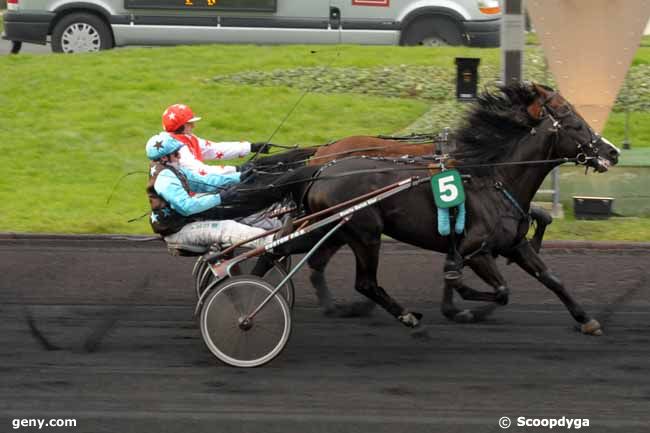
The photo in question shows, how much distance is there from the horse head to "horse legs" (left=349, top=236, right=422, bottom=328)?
134 centimetres

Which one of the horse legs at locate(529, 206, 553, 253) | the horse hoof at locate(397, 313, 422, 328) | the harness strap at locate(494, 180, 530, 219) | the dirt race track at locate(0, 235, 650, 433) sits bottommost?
the dirt race track at locate(0, 235, 650, 433)

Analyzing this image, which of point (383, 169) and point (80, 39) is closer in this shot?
point (383, 169)

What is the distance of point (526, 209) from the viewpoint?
7320mm

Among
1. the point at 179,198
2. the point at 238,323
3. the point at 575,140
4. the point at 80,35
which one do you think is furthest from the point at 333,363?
the point at 80,35

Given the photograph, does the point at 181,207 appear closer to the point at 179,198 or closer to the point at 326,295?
the point at 179,198

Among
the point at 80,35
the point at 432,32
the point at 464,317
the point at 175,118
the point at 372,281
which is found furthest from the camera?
the point at 80,35

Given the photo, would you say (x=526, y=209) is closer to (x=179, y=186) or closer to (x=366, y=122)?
(x=179, y=186)

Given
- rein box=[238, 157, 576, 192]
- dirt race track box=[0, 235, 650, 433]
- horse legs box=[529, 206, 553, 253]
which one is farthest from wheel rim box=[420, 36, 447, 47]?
rein box=[238, 157, 576, 192]

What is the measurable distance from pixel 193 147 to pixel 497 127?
204 centimetres

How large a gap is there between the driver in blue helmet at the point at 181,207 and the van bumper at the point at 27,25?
9485 mm

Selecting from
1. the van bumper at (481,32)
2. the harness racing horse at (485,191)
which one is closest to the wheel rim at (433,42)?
the van bumper at (481,32)

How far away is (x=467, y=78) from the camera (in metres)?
10.8

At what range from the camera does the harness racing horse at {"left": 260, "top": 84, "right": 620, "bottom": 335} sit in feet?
23.4

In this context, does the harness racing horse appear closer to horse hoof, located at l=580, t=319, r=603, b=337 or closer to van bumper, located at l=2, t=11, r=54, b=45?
horse hoof, located at l=580, t=319, r=603, b=337
